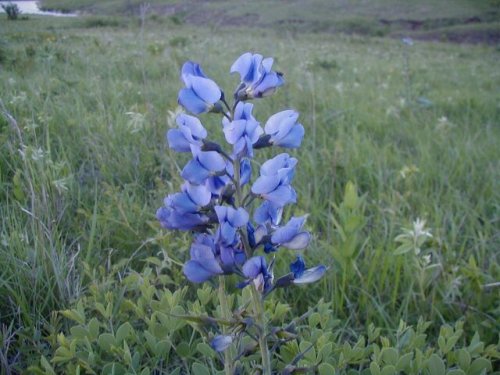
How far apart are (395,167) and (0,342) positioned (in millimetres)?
2620

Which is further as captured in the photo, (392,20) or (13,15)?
(392,20)

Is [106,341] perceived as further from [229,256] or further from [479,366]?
[479,366]

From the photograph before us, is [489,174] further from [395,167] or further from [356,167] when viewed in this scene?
[356,167]

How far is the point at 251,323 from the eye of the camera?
38.0 inches

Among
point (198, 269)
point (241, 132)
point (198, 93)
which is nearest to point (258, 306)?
point (198, 269)

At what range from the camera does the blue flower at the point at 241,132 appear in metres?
0.97

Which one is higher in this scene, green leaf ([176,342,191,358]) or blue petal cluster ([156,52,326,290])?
blue petal cluster ([156,52,326,290])

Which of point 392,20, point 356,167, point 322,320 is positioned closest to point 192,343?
point 322,320

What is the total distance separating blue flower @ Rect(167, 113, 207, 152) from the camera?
994 millimetres

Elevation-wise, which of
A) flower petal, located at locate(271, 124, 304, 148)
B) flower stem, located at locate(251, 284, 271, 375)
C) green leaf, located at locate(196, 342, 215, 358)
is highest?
flower petal, located at locate(271, 124, 304, 148)

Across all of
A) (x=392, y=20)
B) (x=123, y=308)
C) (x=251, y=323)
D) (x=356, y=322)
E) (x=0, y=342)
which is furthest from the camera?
(x=392, y=20)

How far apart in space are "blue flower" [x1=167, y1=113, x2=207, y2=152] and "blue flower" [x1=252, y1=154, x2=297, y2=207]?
0.15 metres

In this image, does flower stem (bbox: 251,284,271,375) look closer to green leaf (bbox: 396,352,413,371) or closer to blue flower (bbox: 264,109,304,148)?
blue flower (bbox: 264,109,304,148)

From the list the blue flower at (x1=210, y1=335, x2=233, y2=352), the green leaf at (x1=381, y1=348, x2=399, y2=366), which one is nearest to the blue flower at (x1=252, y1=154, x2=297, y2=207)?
the blue flower at (x1=210, y1=335, x2=233, y2=352)
